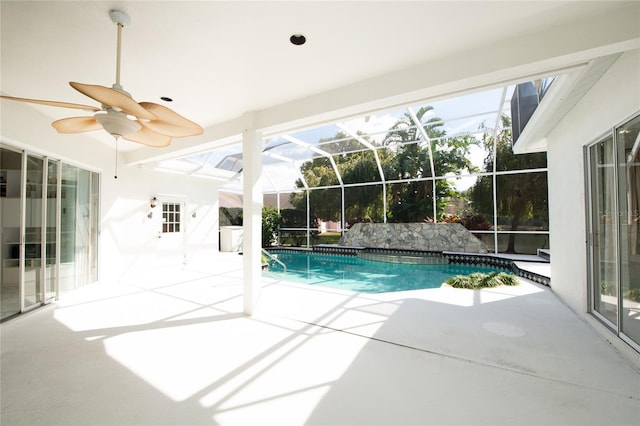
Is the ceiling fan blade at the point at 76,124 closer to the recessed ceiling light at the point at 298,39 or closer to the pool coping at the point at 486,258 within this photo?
the recessed ceiling light at the point at 298,39

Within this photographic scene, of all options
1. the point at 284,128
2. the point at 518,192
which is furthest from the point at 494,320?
the point at 518,192

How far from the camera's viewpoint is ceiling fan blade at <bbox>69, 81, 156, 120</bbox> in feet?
6.60

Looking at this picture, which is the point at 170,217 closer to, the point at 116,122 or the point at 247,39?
the point at 116,122

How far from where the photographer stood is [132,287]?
612 cm

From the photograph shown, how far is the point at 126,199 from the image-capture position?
7.30 m

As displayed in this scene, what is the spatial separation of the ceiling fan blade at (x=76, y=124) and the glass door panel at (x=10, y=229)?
2.25 meters

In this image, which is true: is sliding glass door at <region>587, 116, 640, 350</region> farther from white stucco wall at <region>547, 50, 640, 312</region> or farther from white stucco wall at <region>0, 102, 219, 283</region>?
white stucco wall at <region>0, 102, 219, 283</region>

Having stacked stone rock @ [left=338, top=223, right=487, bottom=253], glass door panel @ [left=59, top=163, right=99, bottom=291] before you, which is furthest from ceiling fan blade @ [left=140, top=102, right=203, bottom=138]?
stacked stone rock @ [left=338, top=223, right=487, bottom=253]

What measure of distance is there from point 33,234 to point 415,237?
1076cm

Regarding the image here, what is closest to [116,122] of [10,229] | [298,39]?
[298,39]

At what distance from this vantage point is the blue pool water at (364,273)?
23.7 ft

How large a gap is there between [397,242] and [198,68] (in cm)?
1000

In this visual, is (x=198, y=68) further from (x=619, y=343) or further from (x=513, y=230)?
(x=513, y=230)

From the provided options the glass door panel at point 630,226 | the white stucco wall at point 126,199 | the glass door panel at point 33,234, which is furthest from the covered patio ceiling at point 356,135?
the glass door panel at point 630,226
